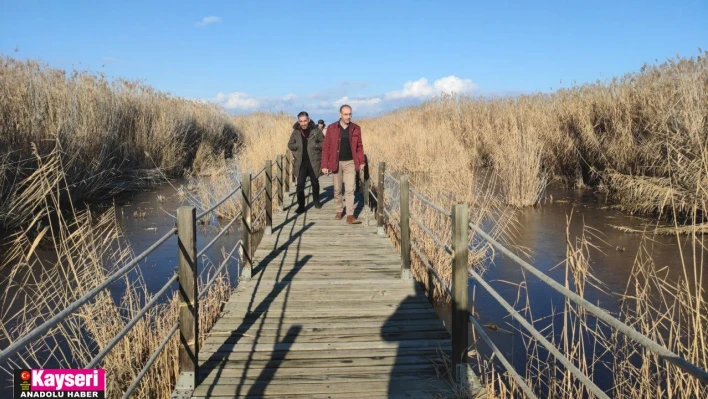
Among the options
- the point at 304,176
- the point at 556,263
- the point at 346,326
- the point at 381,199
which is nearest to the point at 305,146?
the point at 304,176

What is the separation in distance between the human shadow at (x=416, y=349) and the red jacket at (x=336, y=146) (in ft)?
10.5

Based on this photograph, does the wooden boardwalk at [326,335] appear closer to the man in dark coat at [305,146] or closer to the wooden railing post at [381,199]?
the wooden railing post at [381,199]

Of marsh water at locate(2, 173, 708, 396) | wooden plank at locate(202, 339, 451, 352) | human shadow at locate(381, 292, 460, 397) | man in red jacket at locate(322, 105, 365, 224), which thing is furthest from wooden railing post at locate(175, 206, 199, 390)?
man in red jacket at locate(322, 105, 365, 224)

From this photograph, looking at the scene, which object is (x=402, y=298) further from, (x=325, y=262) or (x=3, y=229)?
(x=3, y=229)

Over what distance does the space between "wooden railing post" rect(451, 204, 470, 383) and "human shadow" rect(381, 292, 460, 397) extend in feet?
0.57

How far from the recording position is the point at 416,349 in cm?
394

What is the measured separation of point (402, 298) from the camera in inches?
201

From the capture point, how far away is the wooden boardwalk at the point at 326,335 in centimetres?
342

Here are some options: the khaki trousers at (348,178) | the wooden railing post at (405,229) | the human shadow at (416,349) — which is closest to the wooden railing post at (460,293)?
the human shadow at (416,349)

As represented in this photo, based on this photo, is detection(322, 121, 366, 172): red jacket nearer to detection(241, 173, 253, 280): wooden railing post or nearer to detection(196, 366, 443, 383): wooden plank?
detection(241, 173, 253, 280): wooden railing post

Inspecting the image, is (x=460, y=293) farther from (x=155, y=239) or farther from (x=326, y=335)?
(x=155, y=239)

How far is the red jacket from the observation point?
769 centimetres

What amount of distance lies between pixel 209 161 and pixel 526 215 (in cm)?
1251

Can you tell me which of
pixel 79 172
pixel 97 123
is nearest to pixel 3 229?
pixel 79 172
